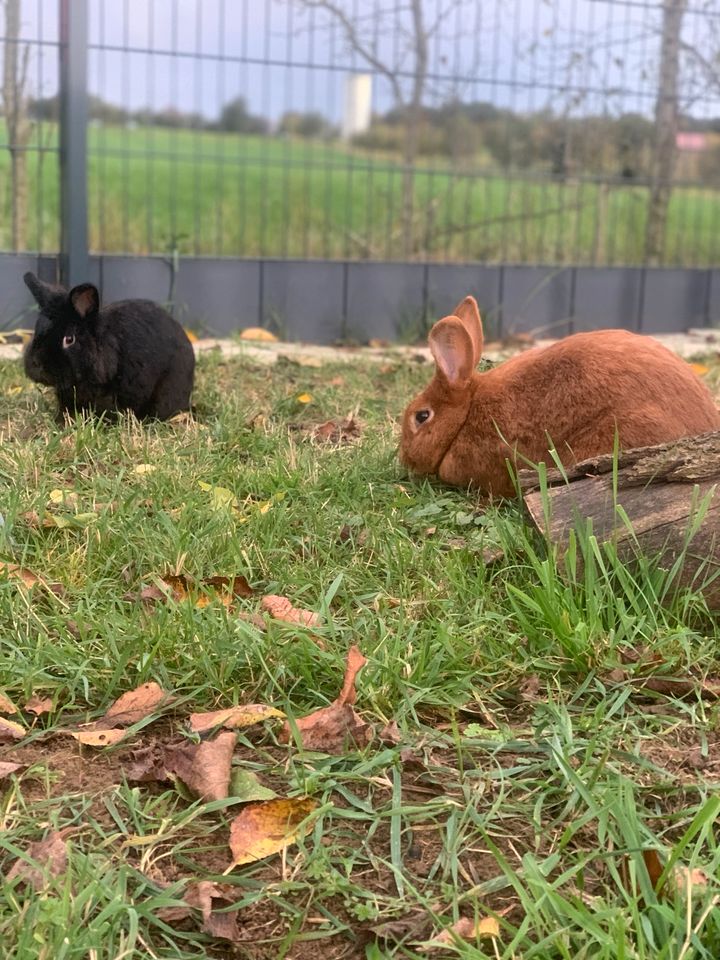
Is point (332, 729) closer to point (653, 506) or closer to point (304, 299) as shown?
point (653, 506)

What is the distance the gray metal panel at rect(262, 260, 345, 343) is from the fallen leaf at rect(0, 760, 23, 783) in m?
5.42

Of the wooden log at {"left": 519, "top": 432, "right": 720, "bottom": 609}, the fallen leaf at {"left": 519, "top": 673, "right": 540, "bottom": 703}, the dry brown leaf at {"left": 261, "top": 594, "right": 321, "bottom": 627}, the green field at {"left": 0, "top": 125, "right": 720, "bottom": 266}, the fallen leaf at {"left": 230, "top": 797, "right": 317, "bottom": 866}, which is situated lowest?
the fallen leaf at {"left": 230, "top": 797, "right": 317, "bottom": 866}

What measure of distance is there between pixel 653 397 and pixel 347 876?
1.82m

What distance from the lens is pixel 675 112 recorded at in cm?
872

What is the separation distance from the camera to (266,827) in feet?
6.08

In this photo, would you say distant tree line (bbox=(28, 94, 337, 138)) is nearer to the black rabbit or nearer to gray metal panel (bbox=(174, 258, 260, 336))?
gray metal panel (bbox=(174, 258, 260, 336))

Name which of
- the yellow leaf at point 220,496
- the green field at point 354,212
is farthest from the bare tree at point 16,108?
the yellow leaf at point 220,496

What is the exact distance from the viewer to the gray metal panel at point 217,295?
691 cm

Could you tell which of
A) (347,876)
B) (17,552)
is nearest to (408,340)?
(17,552)

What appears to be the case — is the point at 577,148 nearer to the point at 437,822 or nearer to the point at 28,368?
the point at 28,368

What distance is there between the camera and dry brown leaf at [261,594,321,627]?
8.10 ft

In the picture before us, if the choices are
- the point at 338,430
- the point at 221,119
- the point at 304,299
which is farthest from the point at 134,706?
the point at 221,119

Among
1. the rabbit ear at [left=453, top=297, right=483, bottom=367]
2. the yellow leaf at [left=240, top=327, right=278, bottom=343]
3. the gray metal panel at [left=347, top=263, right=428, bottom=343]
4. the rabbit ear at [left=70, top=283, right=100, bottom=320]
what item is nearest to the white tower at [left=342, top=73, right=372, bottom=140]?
the gray metal panel at [left=347, top=263, right=428, bottom=343]

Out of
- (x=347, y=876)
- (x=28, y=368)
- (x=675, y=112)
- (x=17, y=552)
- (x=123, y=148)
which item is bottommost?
(x=347, y=876)
